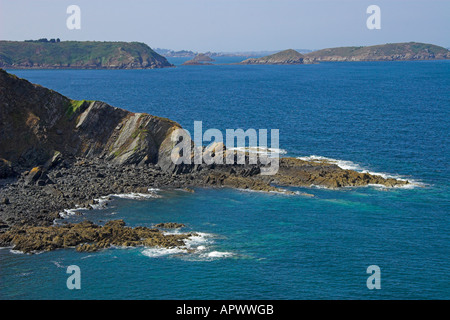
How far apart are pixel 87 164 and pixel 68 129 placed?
1062 centimetres

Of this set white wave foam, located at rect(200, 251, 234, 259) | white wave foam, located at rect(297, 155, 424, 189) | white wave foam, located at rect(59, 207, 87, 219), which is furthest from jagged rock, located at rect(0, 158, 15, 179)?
white wave foam, located at rect(297, 155, 424, 189)

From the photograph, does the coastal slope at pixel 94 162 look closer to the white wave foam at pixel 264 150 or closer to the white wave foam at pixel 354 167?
the white wave foam at pixel 354 167

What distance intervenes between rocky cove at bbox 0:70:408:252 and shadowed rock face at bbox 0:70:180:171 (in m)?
0.16

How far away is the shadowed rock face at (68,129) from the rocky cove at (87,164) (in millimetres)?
165

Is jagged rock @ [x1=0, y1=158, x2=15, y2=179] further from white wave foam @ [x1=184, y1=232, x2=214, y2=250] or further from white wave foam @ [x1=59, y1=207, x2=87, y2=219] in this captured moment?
white wave foam @ [x1=184, y1=232, x2=214, y2=250]

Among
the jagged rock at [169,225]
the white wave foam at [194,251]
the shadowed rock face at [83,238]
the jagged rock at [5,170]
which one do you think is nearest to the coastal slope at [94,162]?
the jagged rock at [5,170]

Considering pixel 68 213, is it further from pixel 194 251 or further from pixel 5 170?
pixel 194 251

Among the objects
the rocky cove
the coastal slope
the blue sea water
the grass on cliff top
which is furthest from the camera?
the grass on cliff top

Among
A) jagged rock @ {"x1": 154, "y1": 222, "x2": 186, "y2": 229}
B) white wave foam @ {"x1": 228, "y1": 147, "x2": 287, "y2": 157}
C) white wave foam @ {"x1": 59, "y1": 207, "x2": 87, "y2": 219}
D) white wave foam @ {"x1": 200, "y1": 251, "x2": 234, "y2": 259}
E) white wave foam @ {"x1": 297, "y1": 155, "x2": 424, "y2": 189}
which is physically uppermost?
white wave foam @ {"x1": 228, "y1": 147, "x2": 287, "y2": 157}

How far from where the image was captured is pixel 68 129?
99.9 metres

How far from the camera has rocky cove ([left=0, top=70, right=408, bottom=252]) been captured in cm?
8075

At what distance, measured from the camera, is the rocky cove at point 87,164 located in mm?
80750
